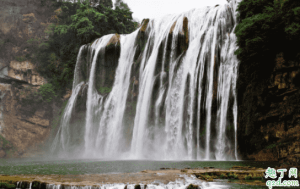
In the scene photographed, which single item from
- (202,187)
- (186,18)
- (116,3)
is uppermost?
(116,3)

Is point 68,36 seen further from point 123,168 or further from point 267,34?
point 267,34

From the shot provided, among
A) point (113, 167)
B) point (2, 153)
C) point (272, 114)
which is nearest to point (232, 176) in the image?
point (113, 167)

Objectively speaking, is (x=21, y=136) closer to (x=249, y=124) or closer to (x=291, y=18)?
(x=249, y=124)

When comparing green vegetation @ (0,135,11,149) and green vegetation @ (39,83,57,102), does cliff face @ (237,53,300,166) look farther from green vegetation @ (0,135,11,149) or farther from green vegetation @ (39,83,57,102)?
green vegetation @ (0,135,11,149)

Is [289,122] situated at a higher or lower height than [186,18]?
lower

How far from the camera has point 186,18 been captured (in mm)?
17859

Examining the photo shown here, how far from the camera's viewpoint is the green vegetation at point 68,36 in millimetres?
25391

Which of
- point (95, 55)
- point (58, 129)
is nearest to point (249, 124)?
point (95, 55)

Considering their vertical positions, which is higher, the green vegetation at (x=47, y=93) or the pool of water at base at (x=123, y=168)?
the green vegetation at (x=47, y=93)

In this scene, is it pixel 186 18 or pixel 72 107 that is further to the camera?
pixel 72 107

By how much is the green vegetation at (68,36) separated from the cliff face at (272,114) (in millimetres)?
16773

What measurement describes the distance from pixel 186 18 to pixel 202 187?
14059 mm

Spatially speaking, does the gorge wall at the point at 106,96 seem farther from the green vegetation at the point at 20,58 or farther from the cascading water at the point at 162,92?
the cascading water at the point at 162,92

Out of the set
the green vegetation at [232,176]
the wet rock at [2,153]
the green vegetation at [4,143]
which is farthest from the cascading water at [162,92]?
the green vegetation at [232,176]
